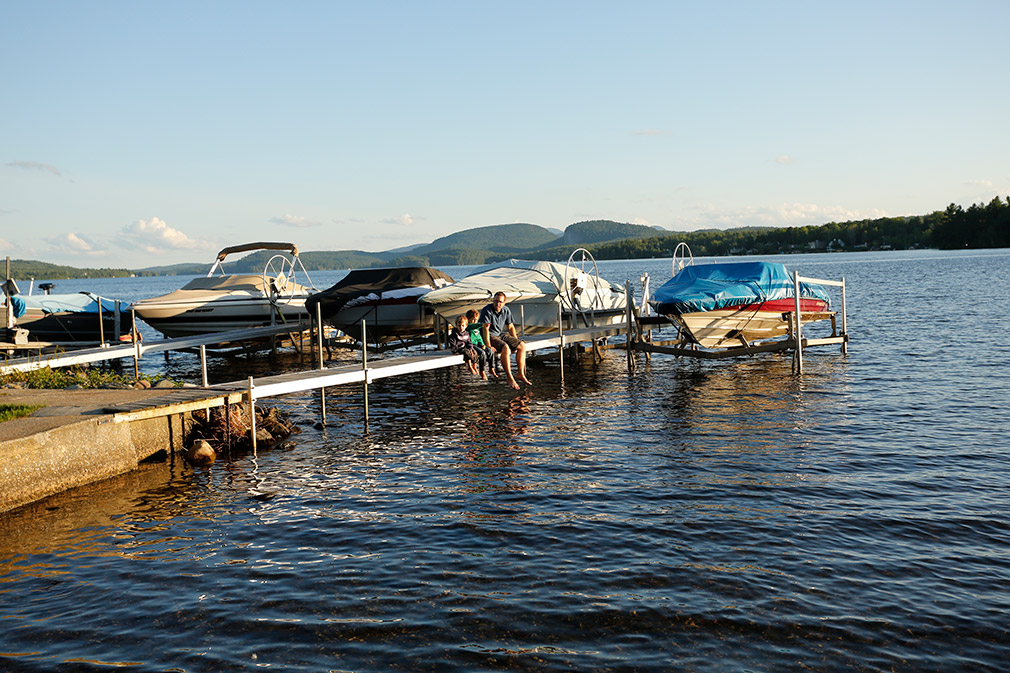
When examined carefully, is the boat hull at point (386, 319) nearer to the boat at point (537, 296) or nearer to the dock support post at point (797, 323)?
the boat at point (537, 296)

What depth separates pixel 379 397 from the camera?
834 inches

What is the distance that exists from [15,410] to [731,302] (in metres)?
17.5

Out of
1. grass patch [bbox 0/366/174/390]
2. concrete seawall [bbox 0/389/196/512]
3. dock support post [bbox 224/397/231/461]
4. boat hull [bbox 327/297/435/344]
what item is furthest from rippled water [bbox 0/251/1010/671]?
boat hull [bbox 327/297/435/344]

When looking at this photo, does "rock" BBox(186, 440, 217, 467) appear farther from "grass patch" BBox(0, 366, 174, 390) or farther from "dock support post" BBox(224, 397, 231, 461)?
"grass patch" BBox(0, 366, 174, 390)

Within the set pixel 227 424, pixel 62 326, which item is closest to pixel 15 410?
pixel 227 424

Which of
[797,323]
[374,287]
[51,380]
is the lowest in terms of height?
[51,380]

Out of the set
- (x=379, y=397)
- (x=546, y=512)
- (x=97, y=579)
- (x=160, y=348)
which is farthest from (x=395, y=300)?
(x=97, y=579)

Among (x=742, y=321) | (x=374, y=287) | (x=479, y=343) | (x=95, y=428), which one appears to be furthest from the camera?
(x=374, y=287)

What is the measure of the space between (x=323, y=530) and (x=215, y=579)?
5.79ft

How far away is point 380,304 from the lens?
24.4 metres

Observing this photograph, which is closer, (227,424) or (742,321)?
(227,424)

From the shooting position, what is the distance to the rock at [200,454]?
13047 millimetres

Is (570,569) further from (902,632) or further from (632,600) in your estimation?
(902,632)

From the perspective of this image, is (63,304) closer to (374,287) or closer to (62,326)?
(62,326)
